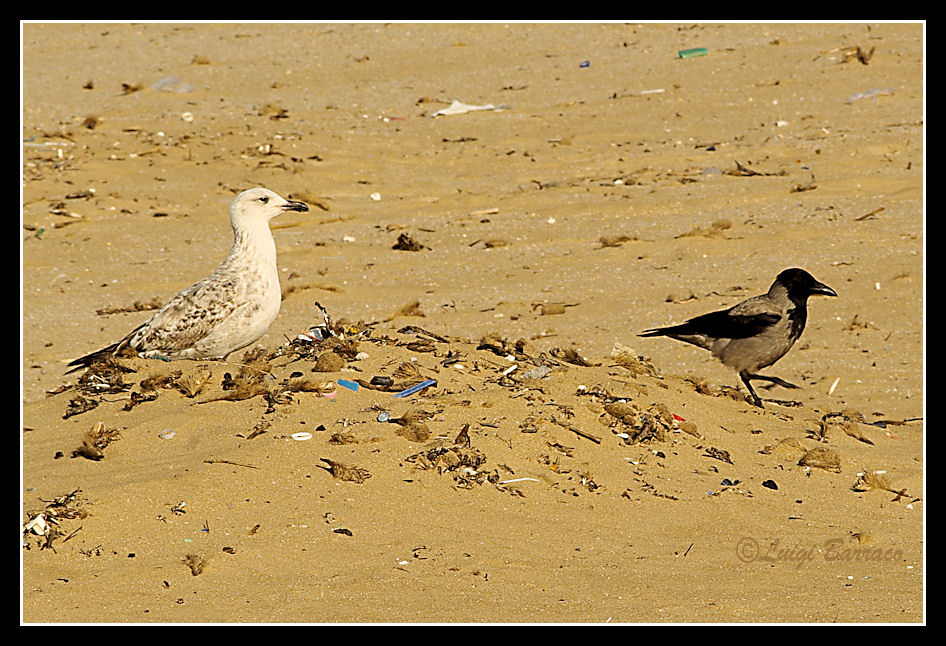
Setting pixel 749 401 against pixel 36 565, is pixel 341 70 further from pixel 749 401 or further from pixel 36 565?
pixel 36 565

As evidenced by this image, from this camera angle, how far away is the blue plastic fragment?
6141 mm

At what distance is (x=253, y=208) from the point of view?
7.12 m

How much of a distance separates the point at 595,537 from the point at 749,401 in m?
2.21

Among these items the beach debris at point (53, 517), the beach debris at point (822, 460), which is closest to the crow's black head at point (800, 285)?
the beach debris at point (822, 460)

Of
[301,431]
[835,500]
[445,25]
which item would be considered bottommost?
[835,500]

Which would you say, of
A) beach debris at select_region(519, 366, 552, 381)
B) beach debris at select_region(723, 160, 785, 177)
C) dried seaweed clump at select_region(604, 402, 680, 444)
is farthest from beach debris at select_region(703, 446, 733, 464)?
beach debris at select_region(723, 160, 785, 177)

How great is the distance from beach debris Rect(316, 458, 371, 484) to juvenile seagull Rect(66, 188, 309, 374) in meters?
1.63

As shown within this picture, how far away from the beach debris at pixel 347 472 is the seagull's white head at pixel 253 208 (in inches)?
88.1

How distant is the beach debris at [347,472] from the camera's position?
5.29 metres

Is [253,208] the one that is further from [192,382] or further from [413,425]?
[413,425]

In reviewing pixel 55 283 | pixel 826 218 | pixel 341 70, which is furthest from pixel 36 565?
pixel 341 70

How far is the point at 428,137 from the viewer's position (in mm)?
15273

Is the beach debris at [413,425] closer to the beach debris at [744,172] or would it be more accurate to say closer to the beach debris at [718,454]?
the beach debris at [718,454]

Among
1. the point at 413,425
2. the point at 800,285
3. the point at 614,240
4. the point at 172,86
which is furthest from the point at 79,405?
the point at 172,86
